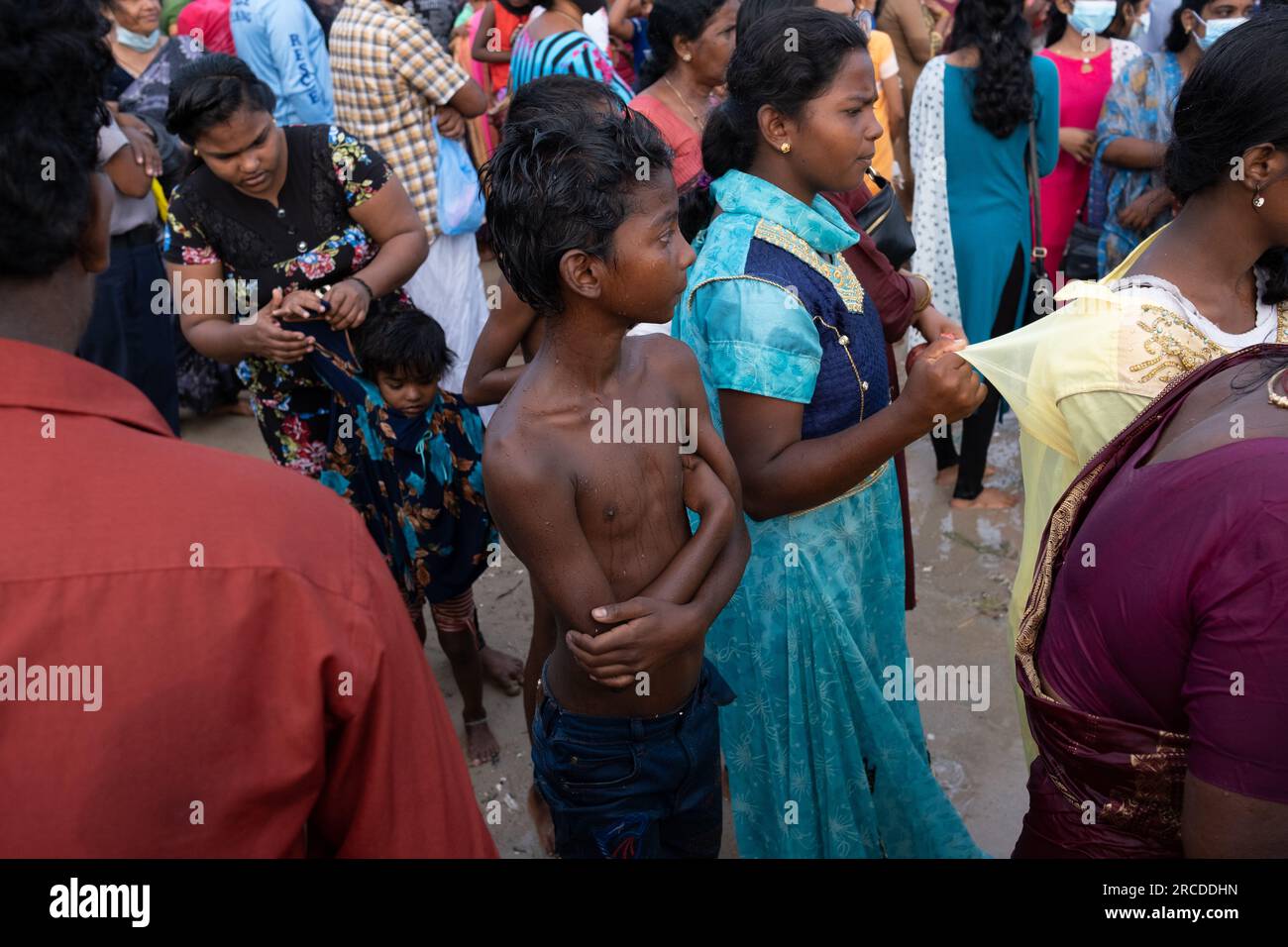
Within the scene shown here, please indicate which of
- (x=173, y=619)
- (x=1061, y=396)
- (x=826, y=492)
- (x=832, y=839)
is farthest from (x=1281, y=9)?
(x=173, y=619)

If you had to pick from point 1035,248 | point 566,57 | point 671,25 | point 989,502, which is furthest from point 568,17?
point 989,502

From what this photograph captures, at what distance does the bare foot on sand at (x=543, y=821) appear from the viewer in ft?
7.45

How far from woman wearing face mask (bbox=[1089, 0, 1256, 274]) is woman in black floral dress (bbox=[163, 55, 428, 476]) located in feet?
8.94

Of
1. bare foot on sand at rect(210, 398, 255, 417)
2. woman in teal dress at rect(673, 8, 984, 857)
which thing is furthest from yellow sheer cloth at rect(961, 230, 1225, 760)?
bare foot on sand at rect(210, 398, 255, 417)

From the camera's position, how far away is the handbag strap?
4.32m

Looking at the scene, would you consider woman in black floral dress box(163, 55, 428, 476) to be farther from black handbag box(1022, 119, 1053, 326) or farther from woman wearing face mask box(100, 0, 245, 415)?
black handbag box(1022, 119, 1053, 326)

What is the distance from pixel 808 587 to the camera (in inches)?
91.0

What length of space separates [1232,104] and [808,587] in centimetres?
117

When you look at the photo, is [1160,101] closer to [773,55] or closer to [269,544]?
[773,55]

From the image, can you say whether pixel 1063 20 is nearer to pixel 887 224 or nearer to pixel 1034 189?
pixel 1034 189

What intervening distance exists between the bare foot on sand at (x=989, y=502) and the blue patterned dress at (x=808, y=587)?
2190mm

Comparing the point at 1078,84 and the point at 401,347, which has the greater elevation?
the point at 1078,84

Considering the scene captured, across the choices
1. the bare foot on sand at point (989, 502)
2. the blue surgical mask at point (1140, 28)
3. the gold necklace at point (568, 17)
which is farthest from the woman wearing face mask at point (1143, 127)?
the blue surgical mask at point (1140, 28)

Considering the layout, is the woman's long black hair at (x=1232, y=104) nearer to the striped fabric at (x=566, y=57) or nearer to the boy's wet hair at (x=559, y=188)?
the boy's wet hair at (x=559, y=188)
